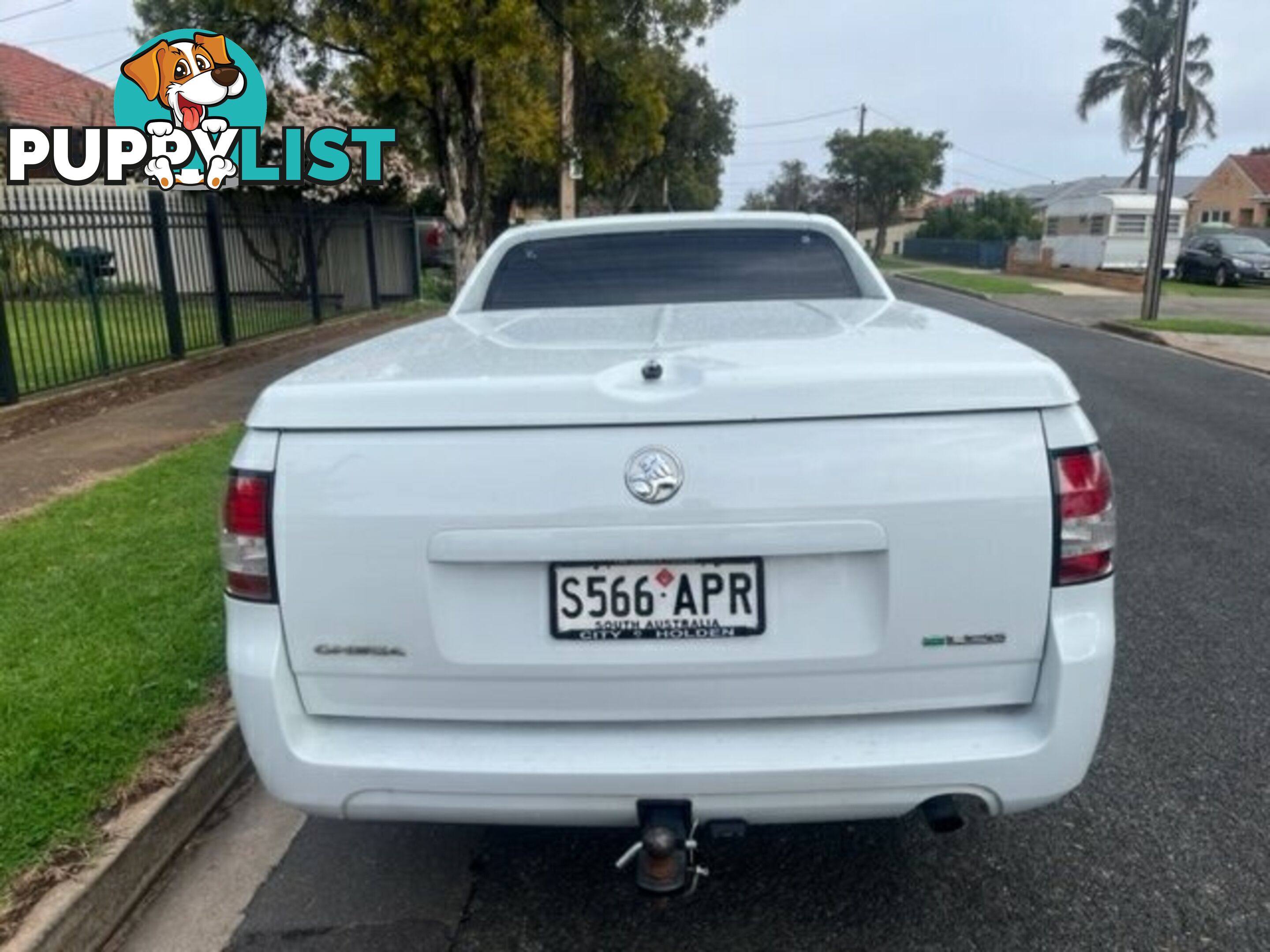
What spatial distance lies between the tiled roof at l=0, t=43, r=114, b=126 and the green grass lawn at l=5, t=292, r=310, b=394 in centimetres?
1431

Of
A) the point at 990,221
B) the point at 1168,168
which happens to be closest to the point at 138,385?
the point at 1168,168

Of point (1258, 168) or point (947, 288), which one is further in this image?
point (1258, 168)

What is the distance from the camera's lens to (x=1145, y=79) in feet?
168

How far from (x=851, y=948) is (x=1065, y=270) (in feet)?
126

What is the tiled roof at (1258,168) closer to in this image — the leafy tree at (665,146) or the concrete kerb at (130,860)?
the leafy tree at (665,146)

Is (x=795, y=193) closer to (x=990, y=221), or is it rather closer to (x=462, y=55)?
(x=990, y=221)

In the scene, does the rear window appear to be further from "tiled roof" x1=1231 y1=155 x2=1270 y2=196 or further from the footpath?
"tiled roof" x1=1231 y1=155 x2=1270 y2=196

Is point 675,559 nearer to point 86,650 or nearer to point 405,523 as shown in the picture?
point 405,523

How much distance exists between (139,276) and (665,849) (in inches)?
421

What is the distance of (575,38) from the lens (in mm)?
15430

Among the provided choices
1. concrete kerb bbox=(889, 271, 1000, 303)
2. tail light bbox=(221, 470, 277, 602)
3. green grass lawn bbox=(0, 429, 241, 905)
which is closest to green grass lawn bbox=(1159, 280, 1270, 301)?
concrete kerb bbox=(889, 271, 1000, 303)

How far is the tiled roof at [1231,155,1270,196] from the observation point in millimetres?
58812

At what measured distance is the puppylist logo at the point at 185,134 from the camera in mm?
15805

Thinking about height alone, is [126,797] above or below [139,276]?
below
